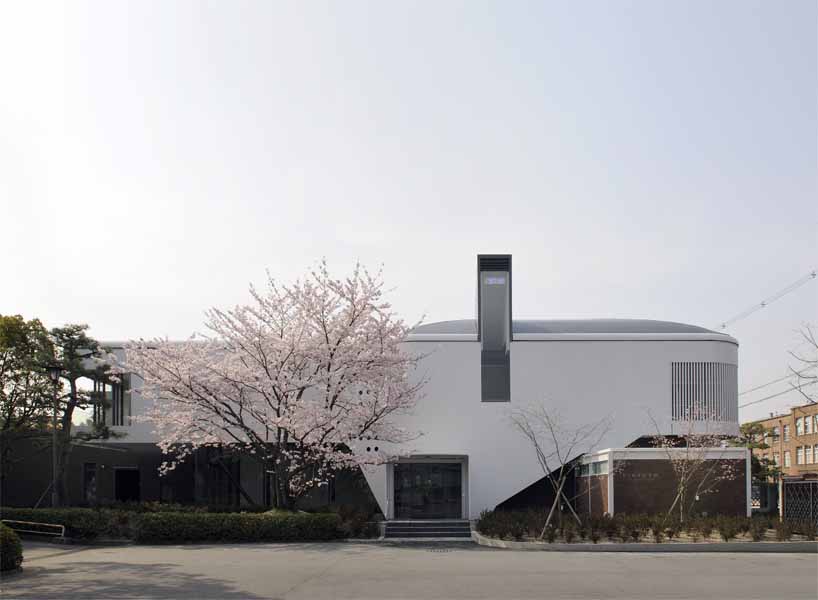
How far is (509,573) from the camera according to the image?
724 inches

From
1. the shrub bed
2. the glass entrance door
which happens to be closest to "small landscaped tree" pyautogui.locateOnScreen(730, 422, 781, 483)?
the glass entrance door

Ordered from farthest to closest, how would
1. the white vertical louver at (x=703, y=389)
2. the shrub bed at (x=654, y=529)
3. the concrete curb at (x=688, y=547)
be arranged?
the white vertical louver at (x=703, y=389), the shrub bed at (x=654, y=529), the concrete curb at (x=688, y=547)

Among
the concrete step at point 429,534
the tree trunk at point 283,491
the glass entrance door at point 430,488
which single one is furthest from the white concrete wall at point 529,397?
the tree trunk at point 283,491

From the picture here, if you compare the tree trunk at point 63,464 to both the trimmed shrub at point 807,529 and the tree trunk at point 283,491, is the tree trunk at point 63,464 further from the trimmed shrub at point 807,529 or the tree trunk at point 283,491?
the trimmed shrub at point 807,529

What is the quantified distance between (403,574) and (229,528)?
1040 centimetres

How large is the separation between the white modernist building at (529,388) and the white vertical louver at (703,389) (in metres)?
0.04

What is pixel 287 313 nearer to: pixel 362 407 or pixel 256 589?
pixel 362 407

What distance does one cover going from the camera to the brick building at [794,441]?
69.9m

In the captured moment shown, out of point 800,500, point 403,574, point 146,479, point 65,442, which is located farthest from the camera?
point 146,479

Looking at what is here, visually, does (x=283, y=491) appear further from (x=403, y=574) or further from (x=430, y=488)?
(x=403, y=574)

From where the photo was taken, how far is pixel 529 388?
34.4 metres

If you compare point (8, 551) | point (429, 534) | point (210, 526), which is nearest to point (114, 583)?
point (8, 551)

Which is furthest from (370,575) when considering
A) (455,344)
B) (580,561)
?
(455,344)

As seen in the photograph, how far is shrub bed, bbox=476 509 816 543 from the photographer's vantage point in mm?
25000
